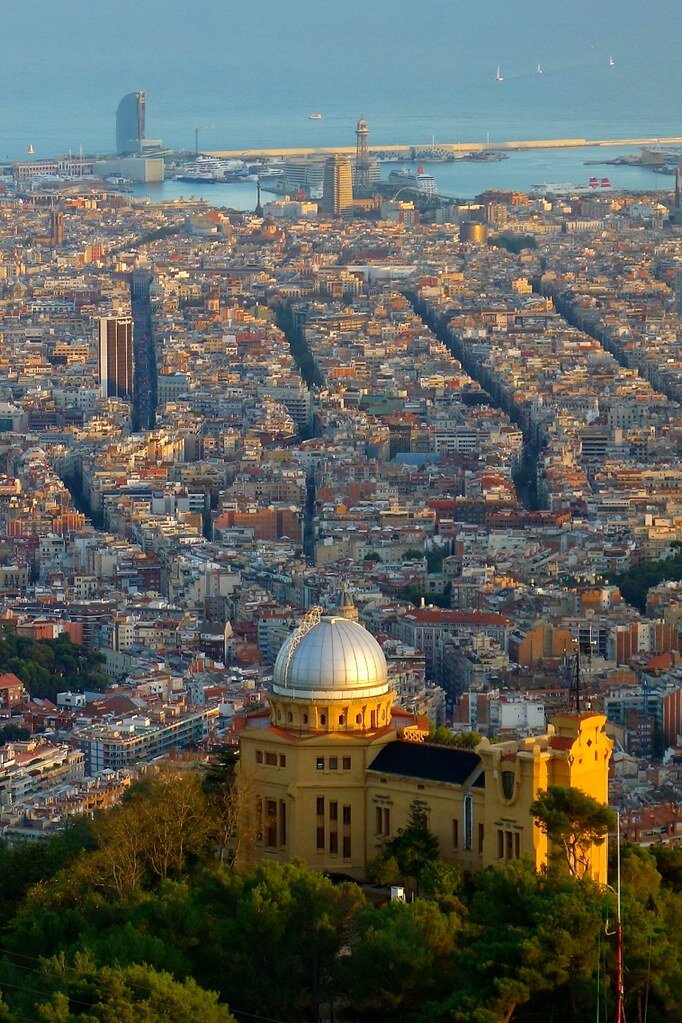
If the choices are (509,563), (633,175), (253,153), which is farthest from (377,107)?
(509,563)

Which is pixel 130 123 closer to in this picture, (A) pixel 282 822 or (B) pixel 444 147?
(B) pixel 444 147

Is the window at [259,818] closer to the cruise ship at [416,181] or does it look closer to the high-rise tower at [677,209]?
the high-rise tower at [677,209]

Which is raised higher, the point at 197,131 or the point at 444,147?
the point at 197,131

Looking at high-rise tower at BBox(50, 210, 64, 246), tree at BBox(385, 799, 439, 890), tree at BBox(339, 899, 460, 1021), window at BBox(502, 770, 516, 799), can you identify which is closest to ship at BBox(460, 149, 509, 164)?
high-rise tower at BBox(50, 210, 64, 246)

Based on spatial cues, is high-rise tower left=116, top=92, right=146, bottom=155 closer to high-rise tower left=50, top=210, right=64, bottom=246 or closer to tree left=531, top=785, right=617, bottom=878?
high-rise tower left=50, top=210, right=64, bottom=246

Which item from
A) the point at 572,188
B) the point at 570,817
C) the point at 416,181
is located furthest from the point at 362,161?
the point at 570,817

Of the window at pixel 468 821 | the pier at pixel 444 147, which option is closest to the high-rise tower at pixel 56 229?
the pier at pixel 444 147

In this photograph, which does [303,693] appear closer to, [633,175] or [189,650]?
[189,650]

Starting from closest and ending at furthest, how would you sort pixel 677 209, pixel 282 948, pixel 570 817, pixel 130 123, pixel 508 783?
pixel 282 948 < pixel 570 817 < pixel 508 783 < pixel 677 209 < pixel 130 123
